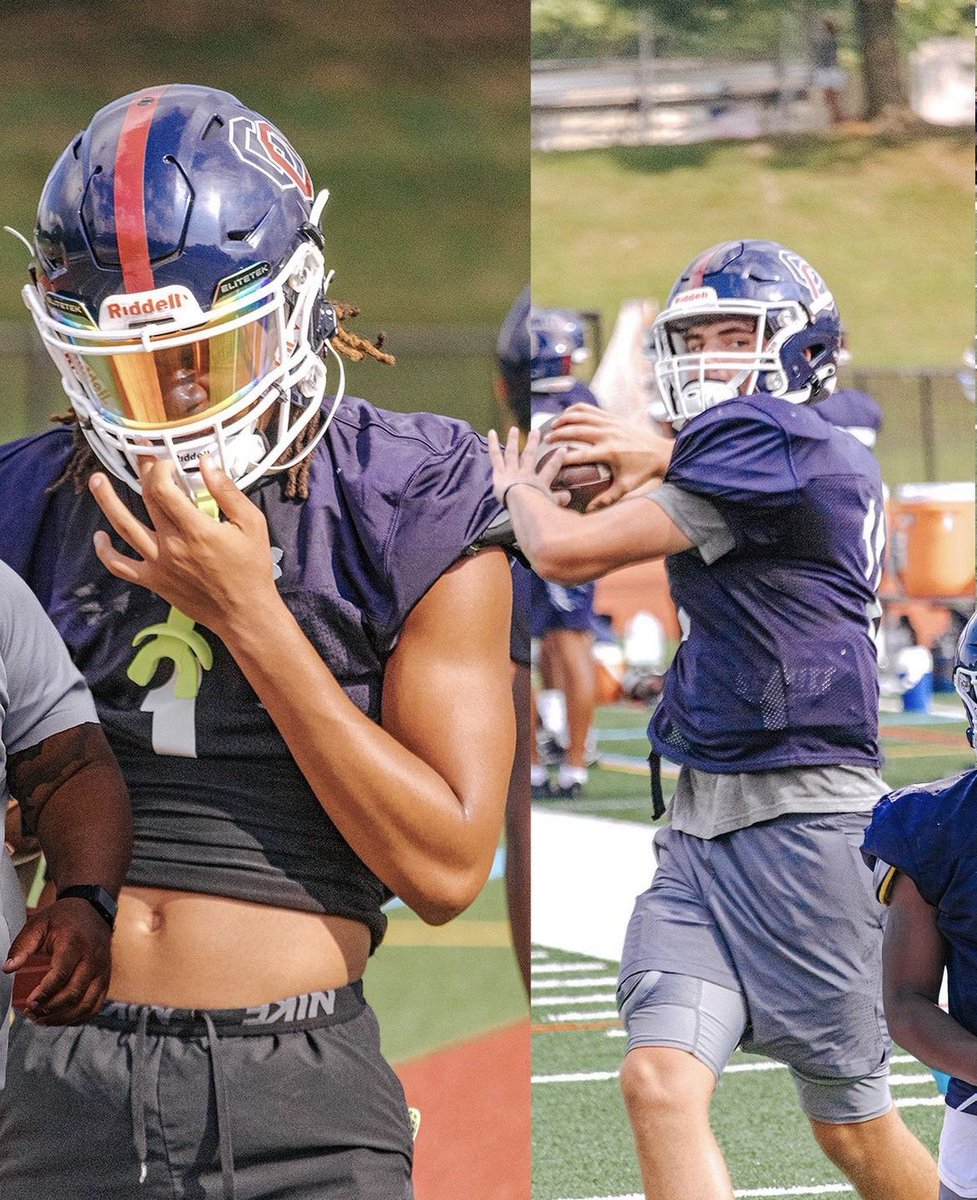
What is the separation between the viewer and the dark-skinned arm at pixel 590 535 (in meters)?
2.25

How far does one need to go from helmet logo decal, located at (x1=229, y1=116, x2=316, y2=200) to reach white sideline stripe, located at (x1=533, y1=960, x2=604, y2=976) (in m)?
3.06

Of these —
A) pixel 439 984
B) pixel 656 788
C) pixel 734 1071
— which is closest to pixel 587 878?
pixel 439 984

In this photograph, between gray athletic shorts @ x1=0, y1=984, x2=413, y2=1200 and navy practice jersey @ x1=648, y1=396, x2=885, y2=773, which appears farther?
navy practice jersey @ x1=648, y1=396, x2=885, y2=773

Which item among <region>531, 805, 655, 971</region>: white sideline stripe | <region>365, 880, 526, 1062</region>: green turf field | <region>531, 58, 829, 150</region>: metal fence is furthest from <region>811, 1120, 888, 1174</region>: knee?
<region>531, 58, 829, 150</region>: metal fence

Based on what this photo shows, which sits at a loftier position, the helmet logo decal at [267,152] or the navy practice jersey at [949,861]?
the helmet logo decal at [267,152]

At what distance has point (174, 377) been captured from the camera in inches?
54.9

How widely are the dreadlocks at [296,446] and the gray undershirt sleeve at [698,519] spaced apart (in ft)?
2.58

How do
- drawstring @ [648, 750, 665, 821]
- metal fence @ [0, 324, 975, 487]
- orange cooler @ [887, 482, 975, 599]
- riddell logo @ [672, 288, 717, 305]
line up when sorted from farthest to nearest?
metal fence @ [0, 324, 975, 487] < orange cooler @ [887, 482, 975, 599] < riddell logo @ [672, 288, 717, 305] < drawstring @ [648, 750, 665, 821]

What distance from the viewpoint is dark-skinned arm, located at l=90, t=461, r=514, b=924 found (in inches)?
52.6

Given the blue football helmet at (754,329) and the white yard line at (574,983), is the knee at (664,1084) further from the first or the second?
the white yard line at (574,983)

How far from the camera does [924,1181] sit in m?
2.33

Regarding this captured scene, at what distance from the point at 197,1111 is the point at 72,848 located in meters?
0.24

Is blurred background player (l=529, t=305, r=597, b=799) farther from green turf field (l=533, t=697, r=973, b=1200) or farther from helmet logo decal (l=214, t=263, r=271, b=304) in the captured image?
helmet logo decal (l=214, t=263, r=271, b=304)

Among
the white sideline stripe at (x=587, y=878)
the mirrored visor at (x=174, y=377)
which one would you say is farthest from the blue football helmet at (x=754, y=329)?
the white sideline stripe at (x=587, y=878)
